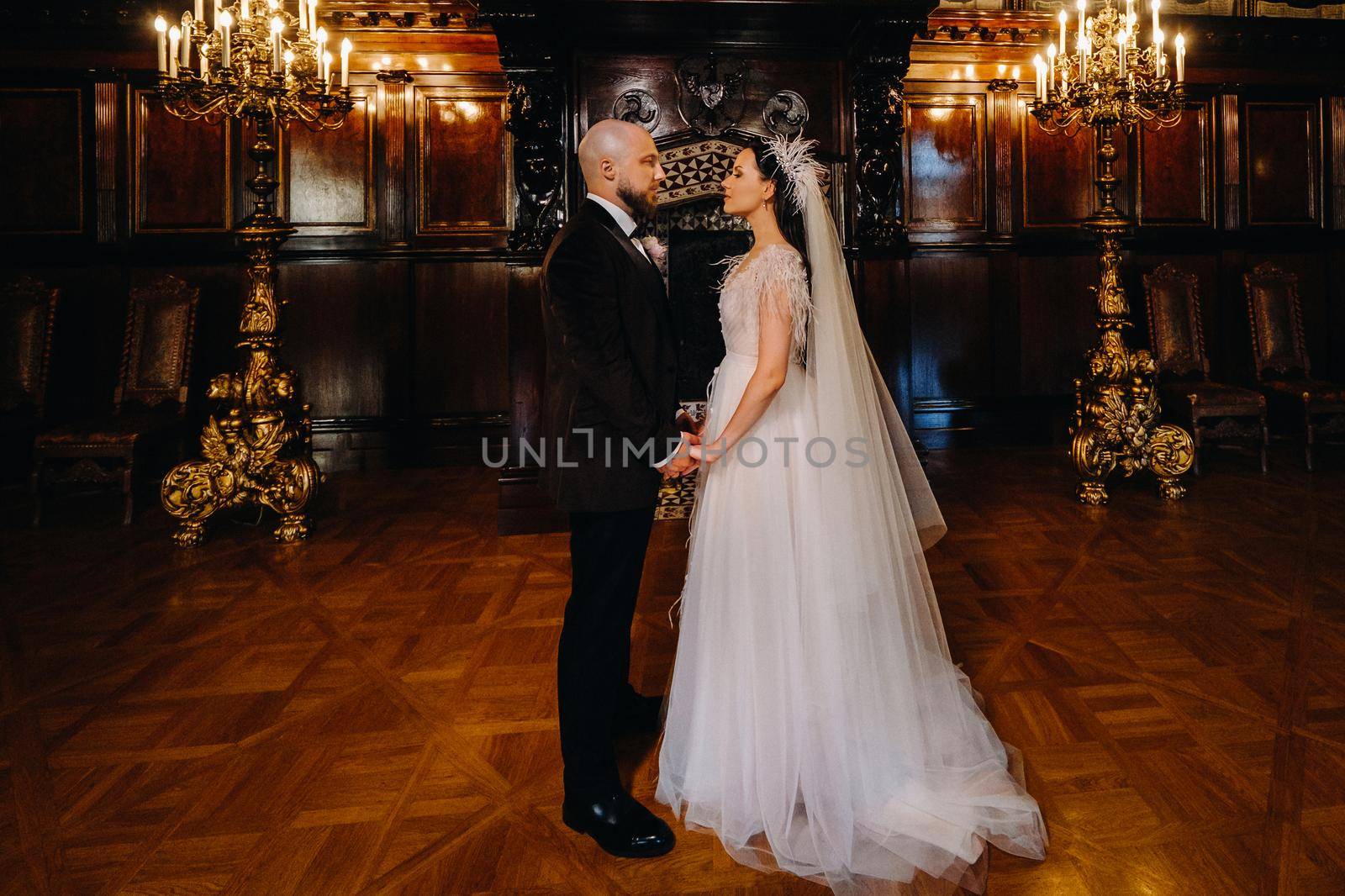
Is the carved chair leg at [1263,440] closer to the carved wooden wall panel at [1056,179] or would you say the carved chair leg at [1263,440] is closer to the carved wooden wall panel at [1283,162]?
the carved wooden wall panel at [1056,179]

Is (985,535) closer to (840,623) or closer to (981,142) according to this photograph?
(840,623)

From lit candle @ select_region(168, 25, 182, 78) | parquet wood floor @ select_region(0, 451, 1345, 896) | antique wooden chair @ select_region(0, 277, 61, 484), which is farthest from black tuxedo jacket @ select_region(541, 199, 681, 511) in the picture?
antique wooden chair @ select_region(0, 277, 61, 484)

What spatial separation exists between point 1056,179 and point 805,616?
6466mm

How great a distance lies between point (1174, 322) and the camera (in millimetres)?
6793

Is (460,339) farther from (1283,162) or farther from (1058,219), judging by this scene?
(1283,162)

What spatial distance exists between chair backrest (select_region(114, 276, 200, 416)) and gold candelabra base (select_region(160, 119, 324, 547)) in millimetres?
1319

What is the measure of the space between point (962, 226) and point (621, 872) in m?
6.50

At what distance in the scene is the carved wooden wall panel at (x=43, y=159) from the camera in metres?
6.54

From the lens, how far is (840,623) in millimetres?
2154

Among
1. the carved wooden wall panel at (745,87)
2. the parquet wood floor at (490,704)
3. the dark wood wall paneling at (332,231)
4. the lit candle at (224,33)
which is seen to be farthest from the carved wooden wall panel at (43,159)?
the carved wooden wall panel at (745,87)

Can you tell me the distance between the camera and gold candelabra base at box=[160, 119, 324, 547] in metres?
4.73

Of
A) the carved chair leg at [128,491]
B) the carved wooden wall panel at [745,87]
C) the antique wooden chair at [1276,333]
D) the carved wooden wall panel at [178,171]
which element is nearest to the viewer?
the carved chair leg at [128,491]

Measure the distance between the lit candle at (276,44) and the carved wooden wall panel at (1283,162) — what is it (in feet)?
23.9

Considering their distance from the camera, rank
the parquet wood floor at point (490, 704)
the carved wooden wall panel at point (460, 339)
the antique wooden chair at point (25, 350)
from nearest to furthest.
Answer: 1. the parquet wood floor at point (490, 704)
2. the antique wooden chair at point (25, 350)
3. the carved wooden wall panel at point (460, 339)
